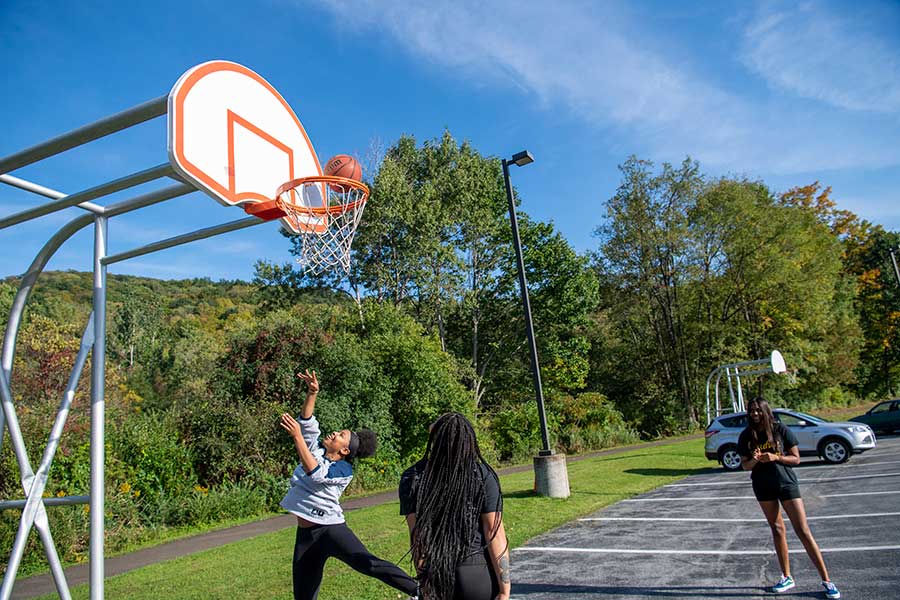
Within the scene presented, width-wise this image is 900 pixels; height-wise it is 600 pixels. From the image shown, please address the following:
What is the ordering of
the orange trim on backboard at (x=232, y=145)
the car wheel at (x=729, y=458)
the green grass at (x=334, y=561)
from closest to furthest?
1. the orange trim on backboard at (x=232, y=145)
2. the green grass at (x=334, y=561)
3. the car wheel at (x=729, y=458)

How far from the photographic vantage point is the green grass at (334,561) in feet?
22.6

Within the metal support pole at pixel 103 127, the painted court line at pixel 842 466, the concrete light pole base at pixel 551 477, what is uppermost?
the metal support pole at pixel 103 127

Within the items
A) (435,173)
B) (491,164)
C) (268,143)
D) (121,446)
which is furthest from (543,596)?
(491,164)

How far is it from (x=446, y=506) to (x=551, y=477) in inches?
360

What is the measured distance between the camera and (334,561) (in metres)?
8.05

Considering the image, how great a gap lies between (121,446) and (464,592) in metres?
13.0

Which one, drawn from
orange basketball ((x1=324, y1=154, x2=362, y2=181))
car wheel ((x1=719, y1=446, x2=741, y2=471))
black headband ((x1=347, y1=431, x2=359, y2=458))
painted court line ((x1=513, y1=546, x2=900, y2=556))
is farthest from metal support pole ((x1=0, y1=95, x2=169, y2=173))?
car wheel ((x1=719, y1=446, x2=741, y2=471))

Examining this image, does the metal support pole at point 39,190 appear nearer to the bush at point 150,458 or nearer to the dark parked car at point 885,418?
the bush at point 150,458

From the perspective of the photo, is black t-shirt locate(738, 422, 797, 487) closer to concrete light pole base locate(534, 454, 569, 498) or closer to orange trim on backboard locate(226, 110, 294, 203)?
orange trim on backboard locate(226, 110, 294, 203)

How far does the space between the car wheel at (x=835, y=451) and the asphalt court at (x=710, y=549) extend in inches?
127

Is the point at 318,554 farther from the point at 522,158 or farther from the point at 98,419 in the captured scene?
the point at 522,158

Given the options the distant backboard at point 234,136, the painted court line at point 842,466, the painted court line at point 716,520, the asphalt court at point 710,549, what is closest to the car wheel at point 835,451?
the painted court line at point 842,466

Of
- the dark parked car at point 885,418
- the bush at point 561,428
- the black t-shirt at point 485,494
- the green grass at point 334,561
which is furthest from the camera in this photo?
the bush at point 561,428

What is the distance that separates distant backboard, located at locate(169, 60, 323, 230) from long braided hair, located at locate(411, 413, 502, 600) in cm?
273
